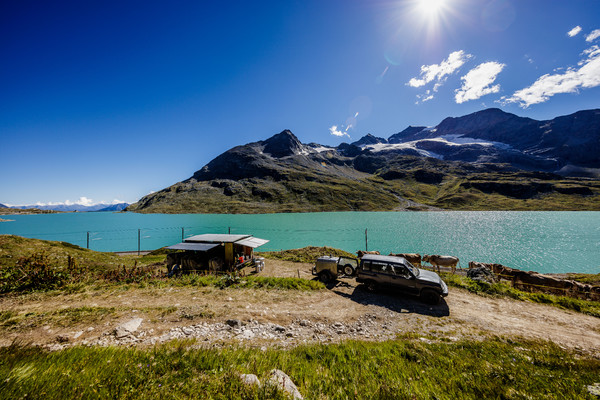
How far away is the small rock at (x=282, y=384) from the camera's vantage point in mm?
4305

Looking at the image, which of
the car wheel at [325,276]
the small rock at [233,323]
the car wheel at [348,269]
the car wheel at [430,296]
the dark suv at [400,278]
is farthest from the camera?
the car wheel at [348,269]

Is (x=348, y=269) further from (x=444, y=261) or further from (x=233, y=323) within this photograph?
(x=444, y=261)

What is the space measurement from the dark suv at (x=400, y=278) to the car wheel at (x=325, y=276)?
3070 mm

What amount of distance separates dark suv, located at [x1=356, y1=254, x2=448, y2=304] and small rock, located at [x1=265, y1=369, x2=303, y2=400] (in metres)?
12.0

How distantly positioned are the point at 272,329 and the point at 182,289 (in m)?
8.11

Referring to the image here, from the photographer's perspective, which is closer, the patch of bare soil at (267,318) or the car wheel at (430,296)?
the patch of bare soil at (267,318)

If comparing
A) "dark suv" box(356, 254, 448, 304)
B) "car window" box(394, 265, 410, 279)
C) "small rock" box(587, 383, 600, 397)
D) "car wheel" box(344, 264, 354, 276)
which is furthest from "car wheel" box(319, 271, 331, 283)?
"small rock" box(587, 383, 600, 397)

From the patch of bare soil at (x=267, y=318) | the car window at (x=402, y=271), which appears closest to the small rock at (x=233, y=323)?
the patch of bare soil at (x=267, y=318)

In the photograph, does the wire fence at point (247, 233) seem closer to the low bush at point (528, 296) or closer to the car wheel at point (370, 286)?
the low bush at point (528, 296)

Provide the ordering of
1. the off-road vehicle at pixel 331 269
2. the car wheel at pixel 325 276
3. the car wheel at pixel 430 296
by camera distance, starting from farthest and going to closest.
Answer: the car wheel at pixel 325 276 → the off-road vehicle at pixel 331 269 → the car wheel at pixel 430 296

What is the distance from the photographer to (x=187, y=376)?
4762mm

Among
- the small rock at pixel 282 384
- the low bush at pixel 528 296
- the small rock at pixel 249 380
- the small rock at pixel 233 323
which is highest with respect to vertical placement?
the small rock at pixel 249 380

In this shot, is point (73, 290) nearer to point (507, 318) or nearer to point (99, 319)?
point (99, 319)

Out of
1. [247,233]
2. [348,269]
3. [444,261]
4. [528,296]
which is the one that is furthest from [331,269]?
[247,233]
